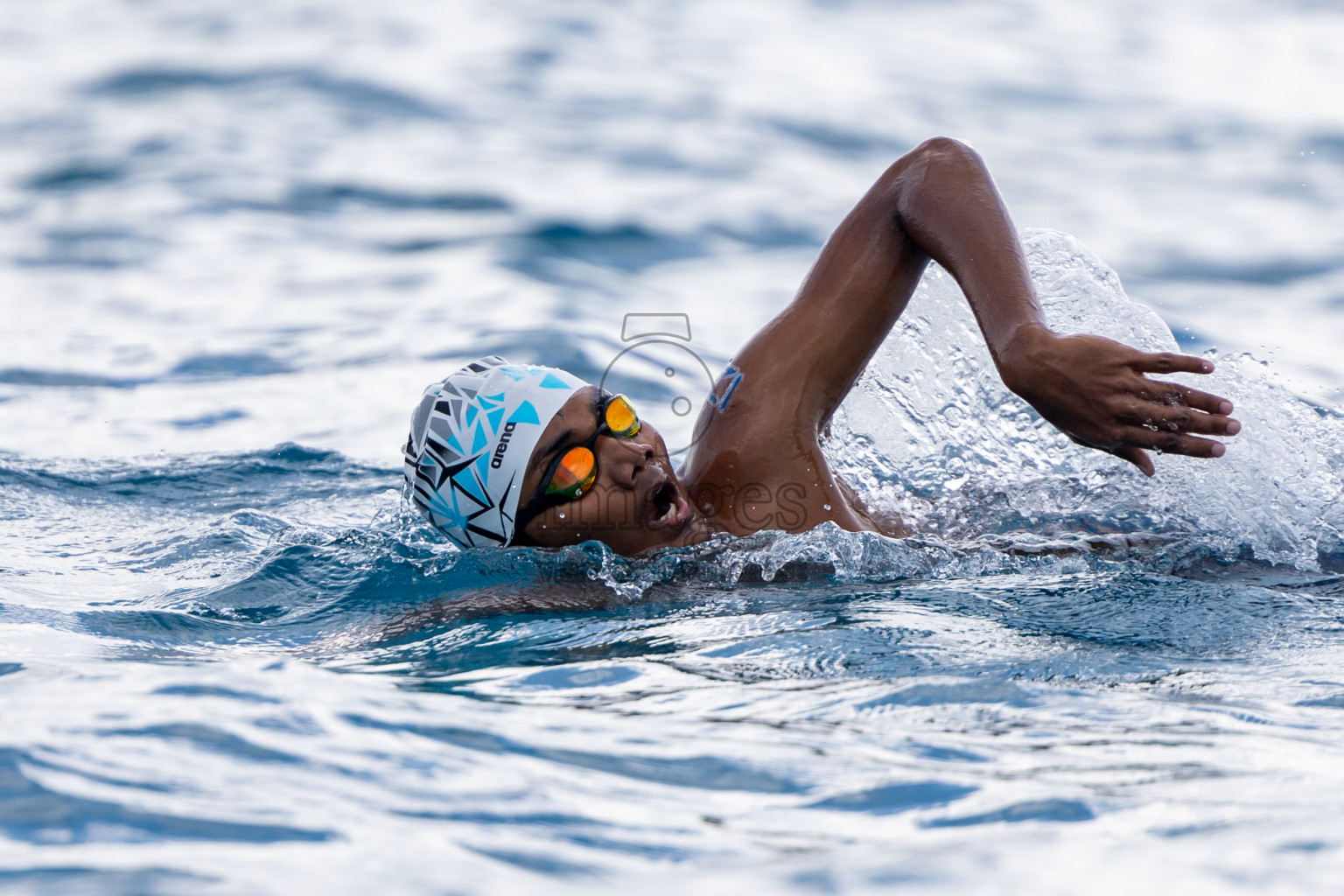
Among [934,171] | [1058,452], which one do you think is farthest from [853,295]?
[1058,452]

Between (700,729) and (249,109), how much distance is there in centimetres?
1211

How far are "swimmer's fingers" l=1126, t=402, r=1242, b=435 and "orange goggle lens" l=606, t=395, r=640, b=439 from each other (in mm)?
1485

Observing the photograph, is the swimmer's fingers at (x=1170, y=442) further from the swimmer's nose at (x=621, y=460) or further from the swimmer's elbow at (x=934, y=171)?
the swimmer's nose at (x=621, y=460)

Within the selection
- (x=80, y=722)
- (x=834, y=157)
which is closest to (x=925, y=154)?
(x=80, y=722)

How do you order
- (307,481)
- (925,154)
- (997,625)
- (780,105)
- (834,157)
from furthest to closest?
(780,105), (834,157), (307,481), (925,154), (997,625)

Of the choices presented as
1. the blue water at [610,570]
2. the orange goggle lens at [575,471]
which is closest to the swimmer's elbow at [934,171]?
the blue water at [610,570]

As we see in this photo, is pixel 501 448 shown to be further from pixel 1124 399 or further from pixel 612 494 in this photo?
pixel 1124 399

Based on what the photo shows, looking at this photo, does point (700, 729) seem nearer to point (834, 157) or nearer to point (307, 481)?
point (307, 481)

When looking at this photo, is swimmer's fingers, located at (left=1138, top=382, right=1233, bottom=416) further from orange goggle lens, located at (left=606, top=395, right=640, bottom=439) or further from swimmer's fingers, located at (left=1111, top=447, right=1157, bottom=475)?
orange goggle lens, located at (left=606, top=395, right=640, bottom=439)

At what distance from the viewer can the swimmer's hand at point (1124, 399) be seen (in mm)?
3299

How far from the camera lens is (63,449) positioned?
6742 millimetres

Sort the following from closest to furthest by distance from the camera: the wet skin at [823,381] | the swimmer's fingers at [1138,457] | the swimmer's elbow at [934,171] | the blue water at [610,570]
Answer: the blue water at [610,570]
the swimmer's fingers at [1138,457]
the wet skin at [823,381]
the swimmer's elbow at [934,171]

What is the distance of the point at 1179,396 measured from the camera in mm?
3336

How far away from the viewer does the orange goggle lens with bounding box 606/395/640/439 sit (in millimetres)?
4168
